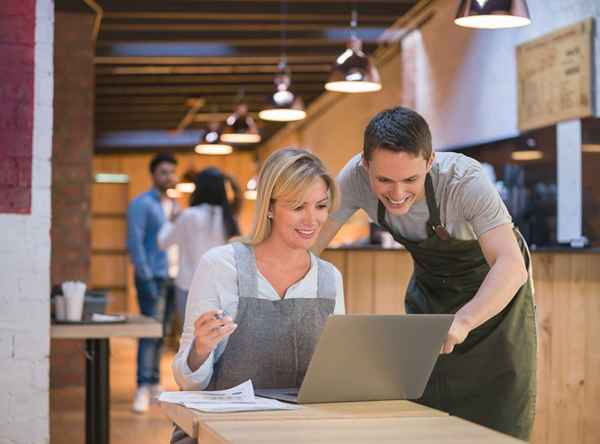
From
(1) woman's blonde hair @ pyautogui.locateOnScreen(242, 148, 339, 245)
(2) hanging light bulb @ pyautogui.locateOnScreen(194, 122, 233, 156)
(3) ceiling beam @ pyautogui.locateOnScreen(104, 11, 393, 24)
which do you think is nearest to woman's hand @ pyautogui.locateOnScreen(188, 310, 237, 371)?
(1) woman's blonde hair @ pyautogui.locateOnScreen(242, 148, 339, 245)

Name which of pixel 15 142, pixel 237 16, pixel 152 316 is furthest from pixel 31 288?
pixel 237 16

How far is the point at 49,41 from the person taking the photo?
478 cm

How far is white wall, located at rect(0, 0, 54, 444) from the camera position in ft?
15.6

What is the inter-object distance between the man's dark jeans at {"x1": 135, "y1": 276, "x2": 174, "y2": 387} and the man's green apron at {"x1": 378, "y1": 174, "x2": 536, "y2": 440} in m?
4.11

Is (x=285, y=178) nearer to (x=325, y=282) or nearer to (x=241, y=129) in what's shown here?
(x=325, y=282)

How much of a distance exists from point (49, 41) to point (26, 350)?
1.30 metres

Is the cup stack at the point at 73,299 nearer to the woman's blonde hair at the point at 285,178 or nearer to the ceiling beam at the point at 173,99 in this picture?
the woman's blonde hair at the point at 285,178

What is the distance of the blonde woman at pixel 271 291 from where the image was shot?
111 inches

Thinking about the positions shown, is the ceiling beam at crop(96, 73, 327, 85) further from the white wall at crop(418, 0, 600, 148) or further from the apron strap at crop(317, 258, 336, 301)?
the apron strap at crop(317, 258, 336, 301)

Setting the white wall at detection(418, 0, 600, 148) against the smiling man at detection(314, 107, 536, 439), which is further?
the white wall at detection(418, 0, 600, 148)

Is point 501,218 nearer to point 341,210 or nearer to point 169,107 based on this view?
point 341,210

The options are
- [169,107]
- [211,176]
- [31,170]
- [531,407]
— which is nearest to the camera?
[531,407]

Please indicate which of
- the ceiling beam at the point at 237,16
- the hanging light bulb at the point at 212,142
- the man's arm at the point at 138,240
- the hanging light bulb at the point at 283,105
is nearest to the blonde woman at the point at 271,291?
the man's arm at the point at 138,240

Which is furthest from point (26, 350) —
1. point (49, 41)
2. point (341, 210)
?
point (341, 210)
